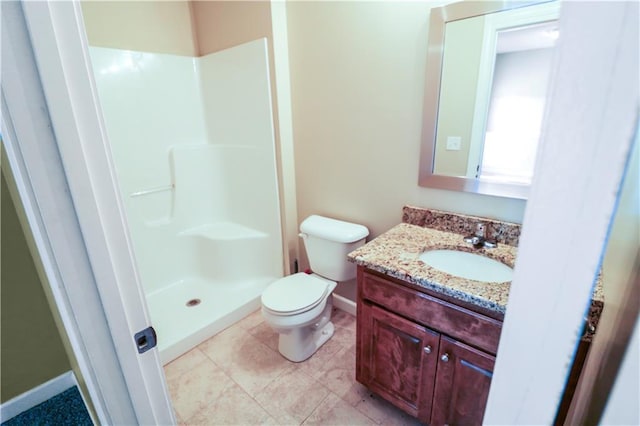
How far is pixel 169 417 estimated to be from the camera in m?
0.75

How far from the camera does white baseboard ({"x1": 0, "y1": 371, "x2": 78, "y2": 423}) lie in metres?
1.50

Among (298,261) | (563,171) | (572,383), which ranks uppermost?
(563,171)

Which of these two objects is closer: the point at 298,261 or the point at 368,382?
the point at 368,382

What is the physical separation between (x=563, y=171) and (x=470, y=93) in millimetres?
1327

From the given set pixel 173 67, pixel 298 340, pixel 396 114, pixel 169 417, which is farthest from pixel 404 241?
pixel 173 67

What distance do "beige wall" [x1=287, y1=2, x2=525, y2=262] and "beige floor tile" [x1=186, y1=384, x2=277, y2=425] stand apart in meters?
1.16

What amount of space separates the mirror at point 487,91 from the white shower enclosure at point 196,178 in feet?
3.66

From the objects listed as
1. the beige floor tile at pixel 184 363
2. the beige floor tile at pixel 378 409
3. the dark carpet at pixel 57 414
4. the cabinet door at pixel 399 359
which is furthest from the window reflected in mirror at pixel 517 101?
the dark carpet at pixel 57 414

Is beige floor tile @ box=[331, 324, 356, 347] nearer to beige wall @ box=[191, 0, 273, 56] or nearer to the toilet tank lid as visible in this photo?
the toilet tank lid

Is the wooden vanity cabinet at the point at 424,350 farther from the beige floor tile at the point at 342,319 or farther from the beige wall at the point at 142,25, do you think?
the beige wall at the point at 142,25

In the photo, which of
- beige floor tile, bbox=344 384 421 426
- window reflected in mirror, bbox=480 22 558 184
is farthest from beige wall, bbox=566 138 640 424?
beige floor tile, bbox=344 384 421 426

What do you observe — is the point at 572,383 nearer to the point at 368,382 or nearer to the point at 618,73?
the point at 368,382

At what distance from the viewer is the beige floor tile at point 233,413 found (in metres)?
1.48

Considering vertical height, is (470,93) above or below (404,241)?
above
